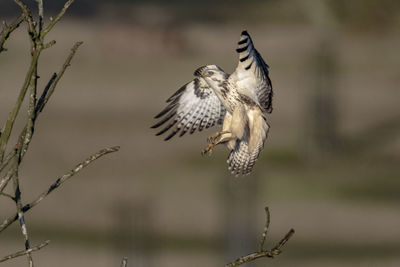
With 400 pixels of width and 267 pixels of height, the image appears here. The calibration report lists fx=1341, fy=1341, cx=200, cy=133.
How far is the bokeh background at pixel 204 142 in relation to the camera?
702 inches

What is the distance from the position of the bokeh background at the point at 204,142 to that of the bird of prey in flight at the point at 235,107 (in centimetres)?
653

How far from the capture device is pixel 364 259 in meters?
17.9

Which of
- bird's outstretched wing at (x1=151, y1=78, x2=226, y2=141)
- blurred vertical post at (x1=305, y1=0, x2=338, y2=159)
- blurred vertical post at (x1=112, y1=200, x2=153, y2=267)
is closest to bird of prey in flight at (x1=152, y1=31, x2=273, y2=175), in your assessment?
bird's outstretched wing at (x1=151, y1=78, x2=226, y2=141)

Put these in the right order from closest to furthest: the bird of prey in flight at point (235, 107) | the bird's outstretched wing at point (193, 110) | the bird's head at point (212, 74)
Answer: the bird of prey in flight at point (235, 107), the bird's head at point (212, 74), the bird's outstretched wing at point (193, 110)

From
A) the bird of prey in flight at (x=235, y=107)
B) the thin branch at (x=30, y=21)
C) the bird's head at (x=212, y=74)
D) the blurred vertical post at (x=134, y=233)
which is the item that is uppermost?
the blurred vertical post at (x=134, y=233)

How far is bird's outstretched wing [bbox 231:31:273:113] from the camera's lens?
26.9 feet

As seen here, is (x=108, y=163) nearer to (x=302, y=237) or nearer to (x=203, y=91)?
(x=302, y=237)

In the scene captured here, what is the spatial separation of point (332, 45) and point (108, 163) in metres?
6.50

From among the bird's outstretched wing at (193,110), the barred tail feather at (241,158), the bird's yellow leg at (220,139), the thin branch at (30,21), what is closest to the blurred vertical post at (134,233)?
the bird's outstretched wing at (193,110)

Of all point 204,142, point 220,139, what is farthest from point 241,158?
point 204,142

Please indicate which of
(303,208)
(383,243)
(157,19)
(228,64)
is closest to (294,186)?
(303,208)

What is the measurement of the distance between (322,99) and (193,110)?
13.5 m

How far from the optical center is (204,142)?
68.6 ft

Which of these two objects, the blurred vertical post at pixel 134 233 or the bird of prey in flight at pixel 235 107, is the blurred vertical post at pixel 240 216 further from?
the bird of prey in flight at pixel 235 107
